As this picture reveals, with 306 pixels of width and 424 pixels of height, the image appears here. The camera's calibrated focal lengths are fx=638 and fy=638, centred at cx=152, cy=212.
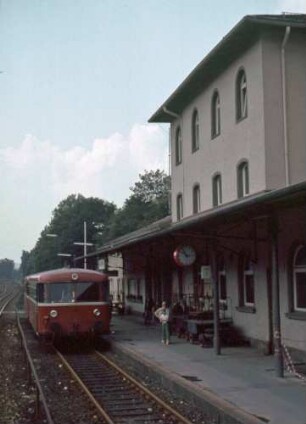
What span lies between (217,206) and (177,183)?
17.2 feet

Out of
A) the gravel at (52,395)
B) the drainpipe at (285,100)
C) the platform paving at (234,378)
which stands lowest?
the gravel at (52,395)

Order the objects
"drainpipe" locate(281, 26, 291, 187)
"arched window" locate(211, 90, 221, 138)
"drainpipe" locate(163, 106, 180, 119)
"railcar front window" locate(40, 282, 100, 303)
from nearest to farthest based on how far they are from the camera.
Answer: "drainpipe" locate(281, 26, 291, 187), "railcar front window" locate(40, 282, 100, 303), "arched window" locate(211, 90, 221, 138), "drainpipe" locate(163, 106, 180, 119)

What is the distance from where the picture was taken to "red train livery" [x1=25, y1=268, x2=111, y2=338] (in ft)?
60.8

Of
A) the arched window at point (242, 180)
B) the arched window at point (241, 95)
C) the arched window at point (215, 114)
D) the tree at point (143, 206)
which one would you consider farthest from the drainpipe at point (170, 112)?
the tree at point (143, 206)

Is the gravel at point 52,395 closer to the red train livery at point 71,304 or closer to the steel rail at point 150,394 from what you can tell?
the steel rail at point 150,394

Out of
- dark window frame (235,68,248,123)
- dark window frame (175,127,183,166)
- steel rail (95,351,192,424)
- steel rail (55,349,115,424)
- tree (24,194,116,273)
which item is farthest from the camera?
tree (24,194,116,273)

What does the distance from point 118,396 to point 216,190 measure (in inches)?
437

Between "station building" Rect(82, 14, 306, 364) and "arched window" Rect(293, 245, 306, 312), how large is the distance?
0.03 m

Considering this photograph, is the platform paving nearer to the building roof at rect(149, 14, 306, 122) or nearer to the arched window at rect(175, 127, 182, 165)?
the building roof at rect(149, 14, 306, 122)

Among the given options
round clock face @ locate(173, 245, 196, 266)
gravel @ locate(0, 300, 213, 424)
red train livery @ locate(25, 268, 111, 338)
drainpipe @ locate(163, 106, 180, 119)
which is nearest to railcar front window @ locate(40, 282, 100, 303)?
red train livery @ locate(25, 268, 111, 338)

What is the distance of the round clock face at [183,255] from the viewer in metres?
18.3

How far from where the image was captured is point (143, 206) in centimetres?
8188

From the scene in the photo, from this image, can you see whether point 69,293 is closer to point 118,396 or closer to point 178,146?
point 118,396

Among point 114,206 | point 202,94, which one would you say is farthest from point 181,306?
point 114,206
